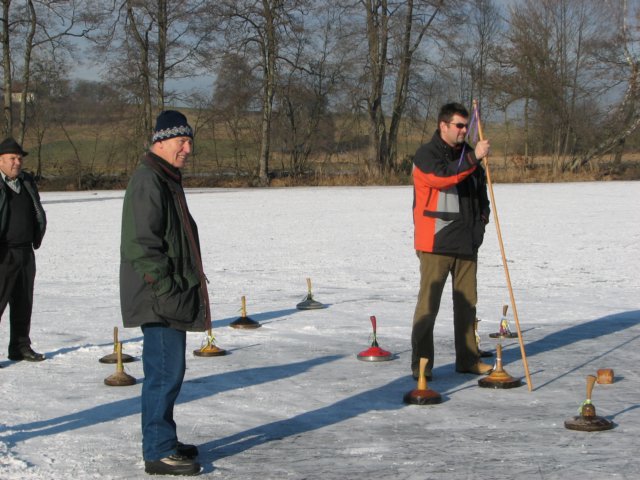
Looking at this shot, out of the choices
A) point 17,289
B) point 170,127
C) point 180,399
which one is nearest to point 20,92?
point 17,289

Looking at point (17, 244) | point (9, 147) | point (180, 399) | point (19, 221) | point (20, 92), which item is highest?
point (20, 92)

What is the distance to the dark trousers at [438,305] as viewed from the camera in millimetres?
7668

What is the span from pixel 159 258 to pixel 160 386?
0.69 m

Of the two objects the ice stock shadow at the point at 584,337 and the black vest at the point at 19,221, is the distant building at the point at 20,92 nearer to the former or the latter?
the black vest at the point at 19,221

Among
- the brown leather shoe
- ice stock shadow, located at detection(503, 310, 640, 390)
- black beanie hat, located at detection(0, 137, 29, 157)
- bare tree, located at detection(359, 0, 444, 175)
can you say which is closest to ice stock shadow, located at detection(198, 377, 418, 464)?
the brown leather shoe

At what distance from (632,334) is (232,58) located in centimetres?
3527

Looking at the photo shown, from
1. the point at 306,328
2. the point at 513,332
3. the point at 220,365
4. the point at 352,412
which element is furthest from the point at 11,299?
the point at 513,332

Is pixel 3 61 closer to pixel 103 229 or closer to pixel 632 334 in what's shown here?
pixel 103 229

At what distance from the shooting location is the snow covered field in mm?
5543

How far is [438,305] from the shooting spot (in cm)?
778

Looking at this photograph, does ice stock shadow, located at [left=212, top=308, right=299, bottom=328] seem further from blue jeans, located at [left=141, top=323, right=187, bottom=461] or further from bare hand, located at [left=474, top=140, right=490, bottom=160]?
blue jeans, located at [left=141, top=323, right=187, bottom=461]

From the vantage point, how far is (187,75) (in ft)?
142

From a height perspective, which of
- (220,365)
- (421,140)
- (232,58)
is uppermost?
(232,58)

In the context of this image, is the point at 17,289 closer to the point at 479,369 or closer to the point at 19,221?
the point at 19,221
